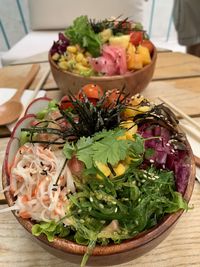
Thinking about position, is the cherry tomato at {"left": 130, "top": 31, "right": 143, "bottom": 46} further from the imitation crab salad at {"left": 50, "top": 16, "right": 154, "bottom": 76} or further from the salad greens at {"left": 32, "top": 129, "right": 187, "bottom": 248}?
the salad greens at {"left": 32, "top": 129, "right": 187, "bottom": 248}

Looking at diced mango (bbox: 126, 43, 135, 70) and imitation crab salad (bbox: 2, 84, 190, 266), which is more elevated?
imitation crab salad (bbox: 2, 84, 190, 266)

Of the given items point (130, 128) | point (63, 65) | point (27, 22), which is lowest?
point (27, 22)

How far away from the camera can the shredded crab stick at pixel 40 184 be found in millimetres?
638

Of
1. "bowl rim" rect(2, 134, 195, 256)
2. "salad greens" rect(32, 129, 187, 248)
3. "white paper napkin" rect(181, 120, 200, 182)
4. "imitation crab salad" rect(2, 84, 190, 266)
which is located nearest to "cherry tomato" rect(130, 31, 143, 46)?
"white paper napkin" rect(181, 120, 200, 182)

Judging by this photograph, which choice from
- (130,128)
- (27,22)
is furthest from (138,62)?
(27,22)

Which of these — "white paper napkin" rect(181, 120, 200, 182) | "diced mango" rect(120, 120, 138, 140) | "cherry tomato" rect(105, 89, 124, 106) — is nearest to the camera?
"diced mango" rect(120, 120, 138, 140)

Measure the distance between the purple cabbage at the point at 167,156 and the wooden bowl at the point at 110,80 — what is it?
34 centimetres

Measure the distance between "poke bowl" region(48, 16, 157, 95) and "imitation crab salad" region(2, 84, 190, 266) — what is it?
13.3 inches

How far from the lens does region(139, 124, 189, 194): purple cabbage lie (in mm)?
697

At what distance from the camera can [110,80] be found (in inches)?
41.5

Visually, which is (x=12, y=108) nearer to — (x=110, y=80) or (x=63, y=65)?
(x=63, y=65)

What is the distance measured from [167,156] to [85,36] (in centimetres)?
62

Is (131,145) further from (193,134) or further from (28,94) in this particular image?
(28,94)

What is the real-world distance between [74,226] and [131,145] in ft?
0.62
